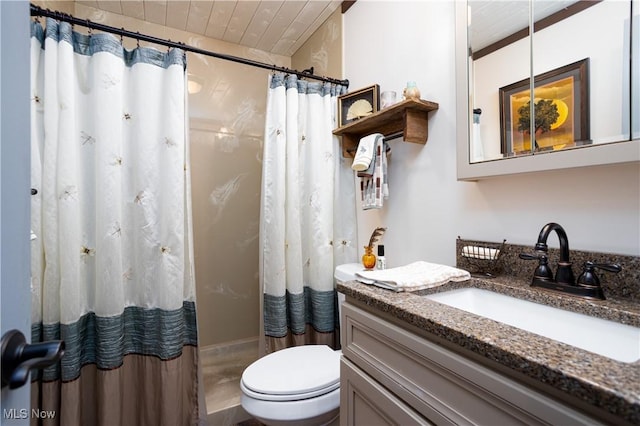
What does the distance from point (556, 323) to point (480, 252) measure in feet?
1.09

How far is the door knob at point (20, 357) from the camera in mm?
363

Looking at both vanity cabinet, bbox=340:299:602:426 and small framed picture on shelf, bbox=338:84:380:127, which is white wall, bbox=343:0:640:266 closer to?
small framed picture on shelf, bbox=338:84:380:127

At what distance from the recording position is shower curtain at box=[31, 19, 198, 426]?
1.24 m

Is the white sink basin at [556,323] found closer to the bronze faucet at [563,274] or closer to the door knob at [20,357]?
the bronze faucet at [563,274]

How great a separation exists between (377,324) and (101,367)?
1262 millimetres

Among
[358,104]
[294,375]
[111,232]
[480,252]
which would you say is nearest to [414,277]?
[480,252]

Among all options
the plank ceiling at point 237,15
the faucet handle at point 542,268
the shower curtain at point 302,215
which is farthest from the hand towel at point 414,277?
the plank ceiling at point 237,15

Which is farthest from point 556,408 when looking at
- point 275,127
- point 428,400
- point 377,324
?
point 275,127

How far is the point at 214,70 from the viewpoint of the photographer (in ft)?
7.61

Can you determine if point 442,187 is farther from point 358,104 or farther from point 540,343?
point 540,343

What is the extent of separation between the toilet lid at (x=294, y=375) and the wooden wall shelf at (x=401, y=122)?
1.07 m

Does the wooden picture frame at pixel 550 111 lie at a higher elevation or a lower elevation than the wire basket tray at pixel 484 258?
higher

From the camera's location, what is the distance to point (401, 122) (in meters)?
1.50

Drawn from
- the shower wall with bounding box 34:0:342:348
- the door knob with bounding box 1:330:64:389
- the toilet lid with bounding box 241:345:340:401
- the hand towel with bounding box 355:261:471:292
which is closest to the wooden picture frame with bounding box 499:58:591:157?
the hand towel with bounding box 355:261:471:292
